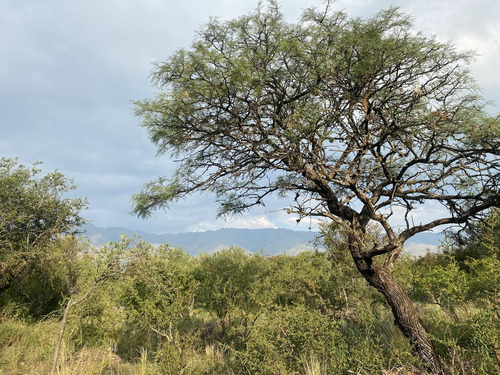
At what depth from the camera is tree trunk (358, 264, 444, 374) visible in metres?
4.84

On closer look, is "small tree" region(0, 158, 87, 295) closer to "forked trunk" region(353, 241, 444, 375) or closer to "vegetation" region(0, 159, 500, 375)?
"vegetation" region(0, 159, 500, 375)

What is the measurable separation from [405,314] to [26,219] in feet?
41.5

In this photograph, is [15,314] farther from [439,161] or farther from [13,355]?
[439,161]

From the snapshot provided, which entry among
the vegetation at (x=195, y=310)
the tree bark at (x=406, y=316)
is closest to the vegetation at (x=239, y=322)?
the vegetation at (x=195, y=310)

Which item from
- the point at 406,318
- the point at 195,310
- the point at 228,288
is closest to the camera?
the point at 406,318

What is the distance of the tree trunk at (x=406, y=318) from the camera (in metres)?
4.84

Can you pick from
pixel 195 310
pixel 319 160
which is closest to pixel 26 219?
pixel 195 310

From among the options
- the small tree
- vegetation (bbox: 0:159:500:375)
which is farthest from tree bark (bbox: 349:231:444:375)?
the small tree

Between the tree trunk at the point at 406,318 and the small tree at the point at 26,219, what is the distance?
11027 millimetres

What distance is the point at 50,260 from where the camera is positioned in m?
11.1

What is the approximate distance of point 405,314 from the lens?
5359 millimetres

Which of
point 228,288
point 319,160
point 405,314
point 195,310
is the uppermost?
point 319,160

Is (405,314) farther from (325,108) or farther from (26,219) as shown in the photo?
(26,219)

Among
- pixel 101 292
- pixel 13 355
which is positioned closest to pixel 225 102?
pixel 101 292
